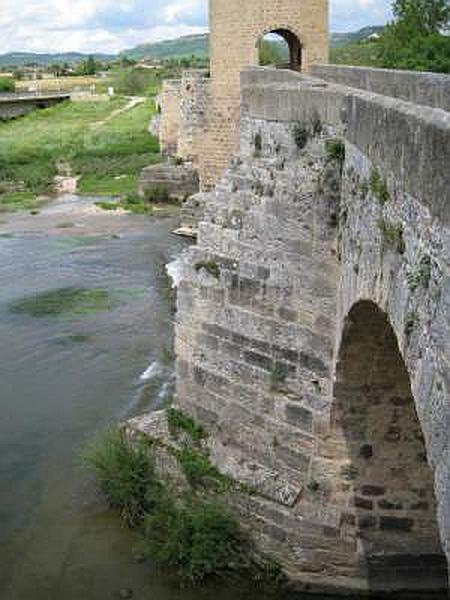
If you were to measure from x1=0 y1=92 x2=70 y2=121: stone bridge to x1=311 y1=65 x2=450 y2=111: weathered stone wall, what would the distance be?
43940 mm

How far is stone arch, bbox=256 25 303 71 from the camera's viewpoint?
56.4ft

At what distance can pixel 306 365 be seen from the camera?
7582 mm

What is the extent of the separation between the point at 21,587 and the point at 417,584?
12.2 feet

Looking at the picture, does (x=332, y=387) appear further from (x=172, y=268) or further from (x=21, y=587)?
(x=172, y=268)

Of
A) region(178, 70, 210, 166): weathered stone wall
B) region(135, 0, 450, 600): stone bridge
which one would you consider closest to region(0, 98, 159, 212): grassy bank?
region(178, 70, 210, 166): weathered stone wall

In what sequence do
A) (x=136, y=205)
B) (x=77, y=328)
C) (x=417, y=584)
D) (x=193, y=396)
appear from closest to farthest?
(x=417, y=584) → (x=193, y=396) → (x=77, y=328) → (x=136, y=205)

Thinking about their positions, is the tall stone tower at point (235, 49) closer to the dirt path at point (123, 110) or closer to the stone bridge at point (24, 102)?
the dirt path at point (123, 110)

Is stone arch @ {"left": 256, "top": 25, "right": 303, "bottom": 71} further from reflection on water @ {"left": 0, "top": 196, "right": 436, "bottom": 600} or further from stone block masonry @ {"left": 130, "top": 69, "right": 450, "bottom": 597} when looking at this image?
stone block masonry @ {"left": 130, "top": 69, "right": 450, "bottom": 597}

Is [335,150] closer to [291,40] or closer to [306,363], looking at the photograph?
[306,363]

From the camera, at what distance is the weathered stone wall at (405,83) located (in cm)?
836

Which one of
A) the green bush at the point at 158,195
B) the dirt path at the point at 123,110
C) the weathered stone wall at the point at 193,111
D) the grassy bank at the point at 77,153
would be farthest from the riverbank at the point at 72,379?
the dirt path at the point at 123,110

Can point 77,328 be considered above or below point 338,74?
below

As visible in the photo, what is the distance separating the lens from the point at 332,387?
7.34 m

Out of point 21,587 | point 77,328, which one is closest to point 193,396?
point 21,587
